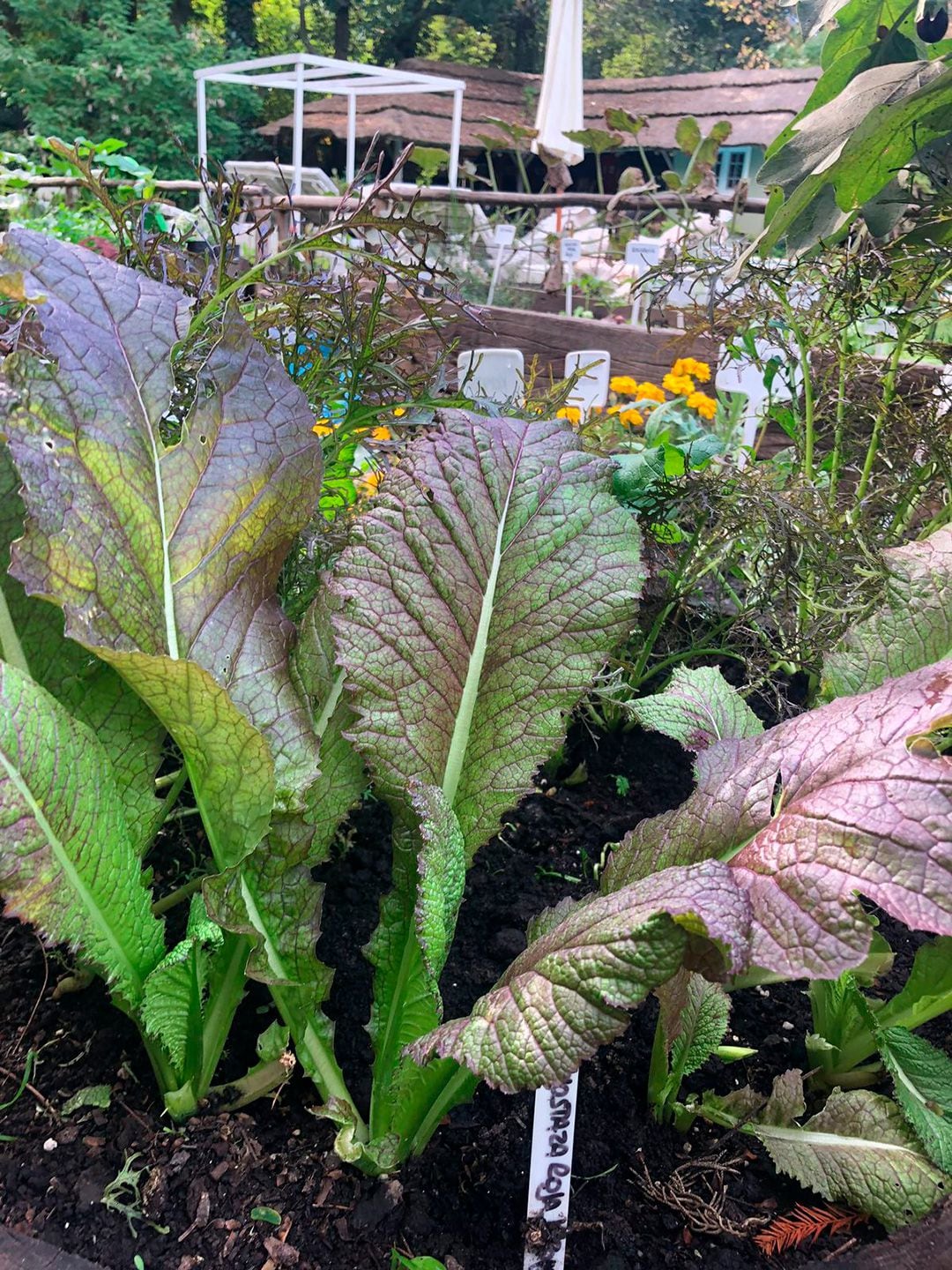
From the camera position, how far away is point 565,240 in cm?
549

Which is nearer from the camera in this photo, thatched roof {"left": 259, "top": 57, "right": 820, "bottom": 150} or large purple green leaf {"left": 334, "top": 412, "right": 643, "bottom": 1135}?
large purple green leaf {"left": 334, "top": 412, "right": 643, "bottom": 1135}

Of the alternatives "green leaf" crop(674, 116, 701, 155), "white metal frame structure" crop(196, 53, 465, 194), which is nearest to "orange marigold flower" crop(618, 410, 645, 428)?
"white metal frame structure" crop(196, 53, 465, 194)

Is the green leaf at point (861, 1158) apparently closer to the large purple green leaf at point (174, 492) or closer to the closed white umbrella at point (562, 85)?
the large purple green leaf at point (174, 492)

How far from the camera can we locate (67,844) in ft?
2.47

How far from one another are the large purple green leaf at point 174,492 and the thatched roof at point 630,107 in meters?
14.9

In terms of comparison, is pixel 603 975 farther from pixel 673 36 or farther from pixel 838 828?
pixel 673 36

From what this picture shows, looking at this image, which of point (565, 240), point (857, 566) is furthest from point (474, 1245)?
point (565, 240)

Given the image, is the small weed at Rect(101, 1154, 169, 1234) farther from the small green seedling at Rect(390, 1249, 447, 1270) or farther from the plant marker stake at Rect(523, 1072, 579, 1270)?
the plant marker stake at Rect(523, 1072, 579, 1270)

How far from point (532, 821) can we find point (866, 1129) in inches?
22.3

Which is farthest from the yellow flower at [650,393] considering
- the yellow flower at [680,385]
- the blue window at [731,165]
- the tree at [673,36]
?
the tree at [673,36]

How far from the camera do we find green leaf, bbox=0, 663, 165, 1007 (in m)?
0.70

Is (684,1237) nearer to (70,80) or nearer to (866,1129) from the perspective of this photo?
(866,1129)

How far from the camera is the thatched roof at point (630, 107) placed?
14484mm

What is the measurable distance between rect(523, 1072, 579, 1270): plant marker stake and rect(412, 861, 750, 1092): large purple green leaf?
12 centimetres
